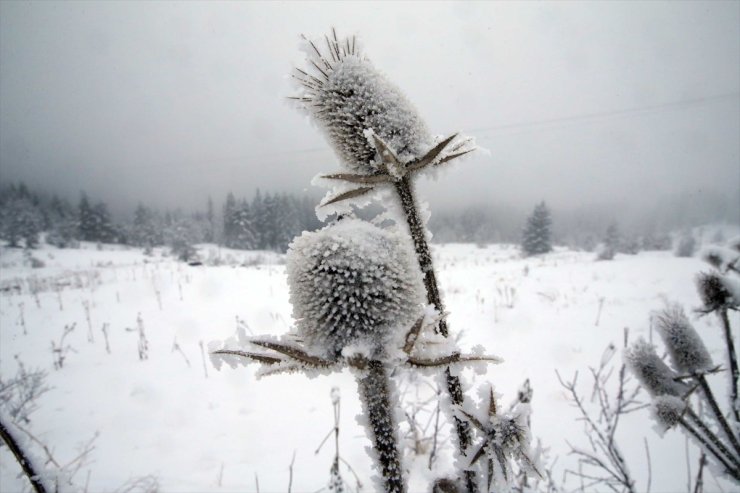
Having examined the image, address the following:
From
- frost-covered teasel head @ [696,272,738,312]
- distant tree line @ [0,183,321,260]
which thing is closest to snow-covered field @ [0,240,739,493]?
frost-covered teasel head @ [696,272,738,312]

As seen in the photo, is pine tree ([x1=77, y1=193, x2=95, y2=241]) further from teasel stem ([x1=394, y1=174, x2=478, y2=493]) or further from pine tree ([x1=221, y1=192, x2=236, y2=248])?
teasel stem ([x1=394, y1=174, x2=478, y2=493])

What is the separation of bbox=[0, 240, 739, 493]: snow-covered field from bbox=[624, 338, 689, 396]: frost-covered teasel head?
0.98 m

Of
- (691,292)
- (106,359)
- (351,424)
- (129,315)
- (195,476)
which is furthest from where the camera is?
(691,292)

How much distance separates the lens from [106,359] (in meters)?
4.89

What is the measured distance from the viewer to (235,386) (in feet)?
13.9

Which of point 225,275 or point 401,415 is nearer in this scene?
point 401,415

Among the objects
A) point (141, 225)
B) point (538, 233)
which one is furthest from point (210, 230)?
point (538, 233)

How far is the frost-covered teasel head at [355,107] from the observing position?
1.06 m

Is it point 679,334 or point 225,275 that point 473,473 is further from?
point 225,275

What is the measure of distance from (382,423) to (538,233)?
44018 millimetres

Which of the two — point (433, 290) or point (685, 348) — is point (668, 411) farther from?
point (433, 290)

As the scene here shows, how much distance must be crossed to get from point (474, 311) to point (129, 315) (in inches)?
270

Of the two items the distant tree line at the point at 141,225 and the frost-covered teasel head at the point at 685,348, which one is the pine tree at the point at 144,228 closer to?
the distant tree line at the point at 141,225

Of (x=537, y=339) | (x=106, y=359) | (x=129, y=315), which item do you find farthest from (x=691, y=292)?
(x=129, y=315)
